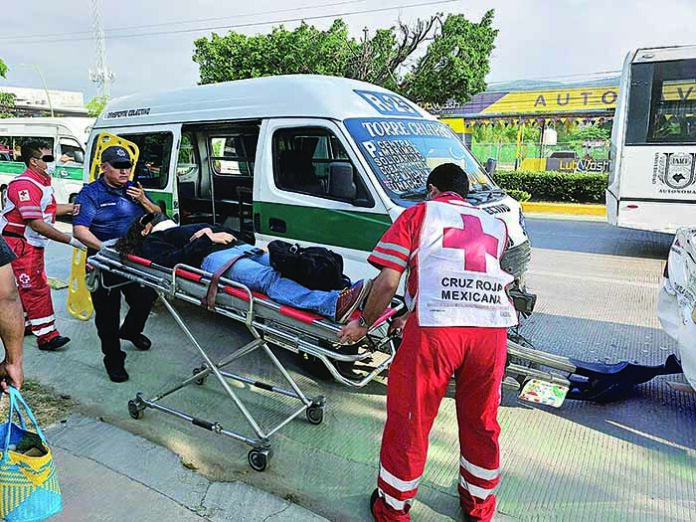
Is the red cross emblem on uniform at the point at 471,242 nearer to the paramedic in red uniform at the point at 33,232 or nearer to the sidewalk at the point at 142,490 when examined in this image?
the sidewalk at the point at 142,490

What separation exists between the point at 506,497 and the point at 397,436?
0.90m

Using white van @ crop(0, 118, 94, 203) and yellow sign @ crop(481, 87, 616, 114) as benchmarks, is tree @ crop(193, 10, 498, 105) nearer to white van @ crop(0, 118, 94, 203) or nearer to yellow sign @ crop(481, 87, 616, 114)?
white van @ crop(0, 118, 94, 203)

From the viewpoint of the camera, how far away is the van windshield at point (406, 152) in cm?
430

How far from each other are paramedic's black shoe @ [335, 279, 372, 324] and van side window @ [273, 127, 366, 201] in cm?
182

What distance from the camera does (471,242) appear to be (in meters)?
2.45

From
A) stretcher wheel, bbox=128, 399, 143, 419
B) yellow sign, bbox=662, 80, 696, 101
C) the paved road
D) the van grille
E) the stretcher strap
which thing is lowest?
the paved road

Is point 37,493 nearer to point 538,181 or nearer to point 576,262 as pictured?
point 576,262

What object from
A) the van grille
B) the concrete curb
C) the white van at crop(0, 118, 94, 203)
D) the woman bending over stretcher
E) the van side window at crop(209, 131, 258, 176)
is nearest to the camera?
the woman bending over stretcher

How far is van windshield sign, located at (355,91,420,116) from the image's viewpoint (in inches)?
191

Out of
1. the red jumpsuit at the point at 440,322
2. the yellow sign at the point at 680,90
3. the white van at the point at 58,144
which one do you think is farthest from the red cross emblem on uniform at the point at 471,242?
the white van at the point at 58,144

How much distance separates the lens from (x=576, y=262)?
842cm

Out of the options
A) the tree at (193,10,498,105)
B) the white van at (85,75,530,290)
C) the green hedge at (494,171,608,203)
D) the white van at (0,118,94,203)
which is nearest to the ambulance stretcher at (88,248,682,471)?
the white van at (85,75,530,290)

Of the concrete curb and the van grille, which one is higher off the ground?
the van grille

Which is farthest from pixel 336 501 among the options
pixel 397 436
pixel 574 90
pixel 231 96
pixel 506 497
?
pixel 574 90
